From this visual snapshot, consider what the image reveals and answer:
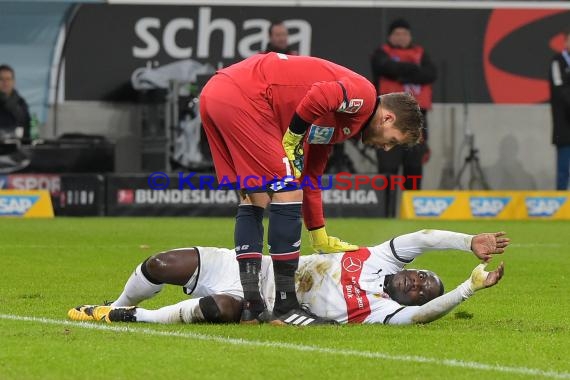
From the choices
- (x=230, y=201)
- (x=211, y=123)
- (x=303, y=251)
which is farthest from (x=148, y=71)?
(x=211, y=123)

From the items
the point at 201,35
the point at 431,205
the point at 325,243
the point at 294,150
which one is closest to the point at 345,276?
the point at 325,243

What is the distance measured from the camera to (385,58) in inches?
750

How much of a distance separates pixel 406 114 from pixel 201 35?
13082mm

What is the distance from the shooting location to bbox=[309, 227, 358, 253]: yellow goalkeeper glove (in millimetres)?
8891

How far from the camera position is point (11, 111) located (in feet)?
63.8

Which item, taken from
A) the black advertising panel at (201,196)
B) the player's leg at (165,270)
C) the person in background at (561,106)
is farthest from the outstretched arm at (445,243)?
the person in background at (561,106)

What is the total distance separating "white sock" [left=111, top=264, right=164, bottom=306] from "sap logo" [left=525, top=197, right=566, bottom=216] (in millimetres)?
12069

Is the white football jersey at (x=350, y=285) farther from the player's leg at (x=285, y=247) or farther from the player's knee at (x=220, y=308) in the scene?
the player's knee at (x=220, y=308)

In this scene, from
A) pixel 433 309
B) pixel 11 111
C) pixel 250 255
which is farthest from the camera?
pixel 11 111

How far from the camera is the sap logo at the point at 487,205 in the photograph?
1969 centimetres

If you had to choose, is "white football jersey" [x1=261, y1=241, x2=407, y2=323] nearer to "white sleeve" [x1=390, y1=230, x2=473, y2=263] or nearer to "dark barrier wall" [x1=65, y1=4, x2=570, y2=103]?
"white sleeve" [x1=390, y1=230, x2=473, y2=263]

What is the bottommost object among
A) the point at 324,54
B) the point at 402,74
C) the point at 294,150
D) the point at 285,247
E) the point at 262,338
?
the point at 262,338

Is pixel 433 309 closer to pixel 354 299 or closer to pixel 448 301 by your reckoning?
pixel 448 301

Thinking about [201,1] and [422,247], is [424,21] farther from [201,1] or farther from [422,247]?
[422,247]
